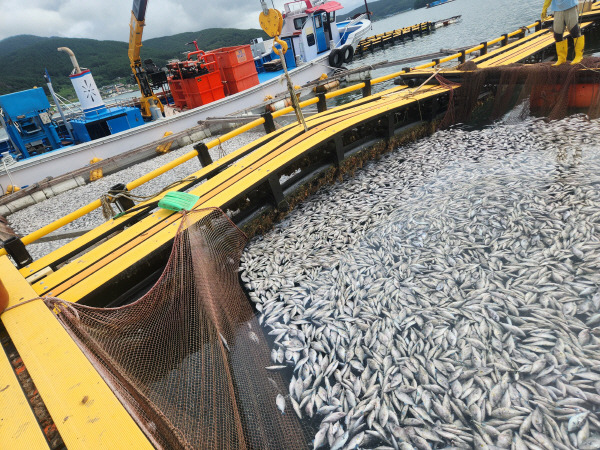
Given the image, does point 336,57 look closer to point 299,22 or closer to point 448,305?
Answer: point 299,22

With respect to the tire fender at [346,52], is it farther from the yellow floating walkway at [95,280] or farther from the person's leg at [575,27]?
the person's leg at [575,27]

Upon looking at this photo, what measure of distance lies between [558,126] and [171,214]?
29.4 ft

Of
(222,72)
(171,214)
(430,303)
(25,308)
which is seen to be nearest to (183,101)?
(222,72)

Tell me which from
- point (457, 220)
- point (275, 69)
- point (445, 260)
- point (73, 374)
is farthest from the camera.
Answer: point (275, 69)

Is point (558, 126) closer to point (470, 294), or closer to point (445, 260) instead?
point (445, 260)

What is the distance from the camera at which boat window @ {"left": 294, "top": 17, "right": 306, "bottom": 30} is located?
23719 millimetres

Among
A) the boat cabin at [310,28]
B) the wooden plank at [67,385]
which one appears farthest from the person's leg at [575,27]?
the boat cabin at [310,28]

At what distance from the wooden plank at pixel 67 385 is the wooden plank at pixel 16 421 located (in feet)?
0.34

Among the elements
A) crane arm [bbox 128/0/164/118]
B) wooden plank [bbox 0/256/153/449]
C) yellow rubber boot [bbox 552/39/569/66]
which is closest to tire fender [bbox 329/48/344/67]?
crane arm [bbox 128/0/164/118]

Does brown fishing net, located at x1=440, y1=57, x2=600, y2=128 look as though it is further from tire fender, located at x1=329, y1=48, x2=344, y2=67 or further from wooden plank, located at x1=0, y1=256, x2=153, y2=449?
tire fender, located at x1=329, y1=48, x2=344, y2=67

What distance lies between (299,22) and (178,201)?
2399cm

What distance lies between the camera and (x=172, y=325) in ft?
12.7

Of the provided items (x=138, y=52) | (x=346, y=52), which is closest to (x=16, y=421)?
(x=138, y=52)

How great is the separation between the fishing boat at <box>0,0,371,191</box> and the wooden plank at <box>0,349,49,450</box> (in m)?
13.4
